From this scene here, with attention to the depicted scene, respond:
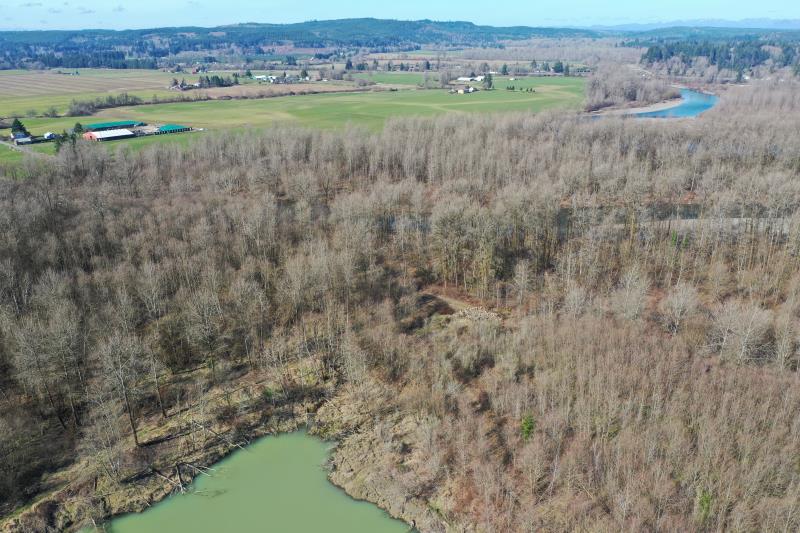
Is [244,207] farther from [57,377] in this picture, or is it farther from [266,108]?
[266,108]

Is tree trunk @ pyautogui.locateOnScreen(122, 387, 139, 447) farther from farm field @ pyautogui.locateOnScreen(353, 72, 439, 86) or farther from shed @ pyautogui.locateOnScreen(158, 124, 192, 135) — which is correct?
farm field @ pyautogui.locateOnScreen(353, 72, 439, 86)

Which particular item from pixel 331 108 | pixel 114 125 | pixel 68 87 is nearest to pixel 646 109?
pixel 331 108

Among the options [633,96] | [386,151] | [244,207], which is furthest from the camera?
[633,96]

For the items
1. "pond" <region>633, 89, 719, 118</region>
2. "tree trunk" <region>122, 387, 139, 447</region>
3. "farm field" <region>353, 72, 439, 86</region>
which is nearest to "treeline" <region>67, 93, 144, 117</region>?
"farm field" <region>353, 72, 439, 86</region>

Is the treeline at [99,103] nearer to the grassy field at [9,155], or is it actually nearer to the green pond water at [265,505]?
the grassy field at [9,155]

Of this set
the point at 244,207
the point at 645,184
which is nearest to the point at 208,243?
the point at 244,207

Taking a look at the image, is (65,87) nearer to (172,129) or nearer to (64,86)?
(64,86)
